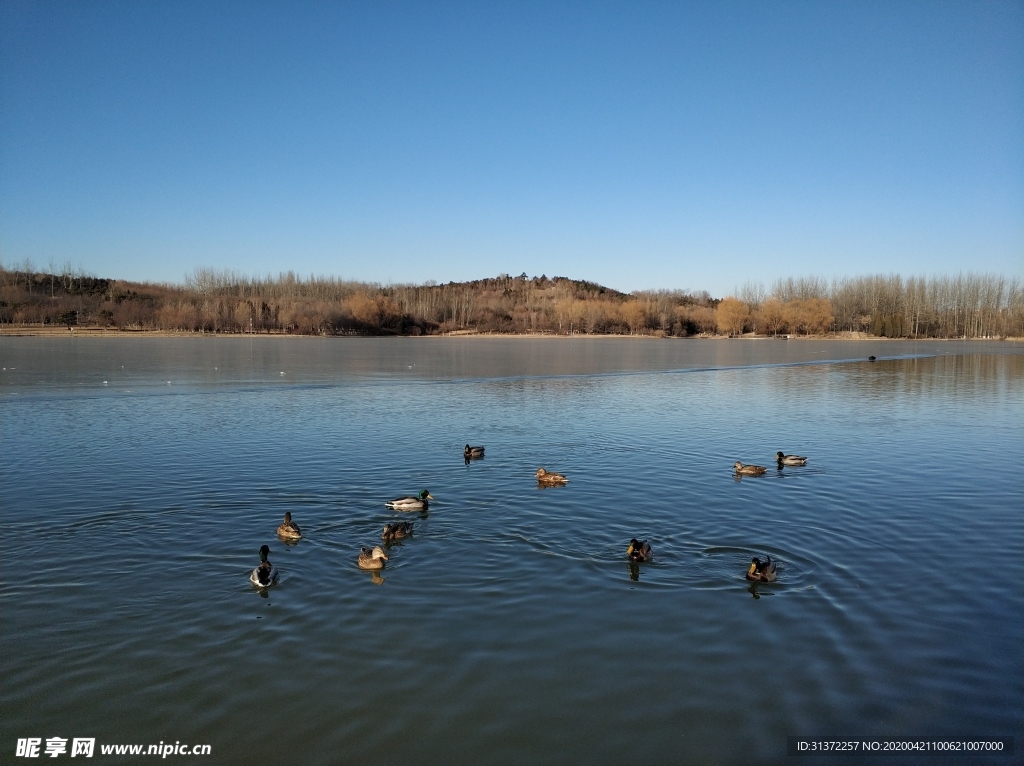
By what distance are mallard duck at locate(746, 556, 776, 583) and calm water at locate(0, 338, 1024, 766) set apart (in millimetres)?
336

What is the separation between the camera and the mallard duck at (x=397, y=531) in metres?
10.4

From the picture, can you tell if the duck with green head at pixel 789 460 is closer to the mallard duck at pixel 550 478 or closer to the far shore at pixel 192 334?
the mallard duck at pixel 550 478

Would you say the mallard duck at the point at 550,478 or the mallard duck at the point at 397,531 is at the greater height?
the mallard duck at the point at 550,478

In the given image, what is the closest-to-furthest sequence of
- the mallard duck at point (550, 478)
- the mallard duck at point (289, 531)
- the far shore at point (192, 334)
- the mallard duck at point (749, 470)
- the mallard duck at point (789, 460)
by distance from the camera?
1. the mallard duck at point (289, 531)
2. the mallard duck at point (550, 478)
3. the mallard duck at point (749, 470)
4. the mallard duck at point (789, 460)
5. the far shore at point (192, 334)

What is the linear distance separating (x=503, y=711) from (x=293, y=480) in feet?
30.0

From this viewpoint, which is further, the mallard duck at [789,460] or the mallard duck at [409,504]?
the mallard duck at [789,460]

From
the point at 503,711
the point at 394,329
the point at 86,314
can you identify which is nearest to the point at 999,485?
the point at 503,711

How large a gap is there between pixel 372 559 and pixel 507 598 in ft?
6.67

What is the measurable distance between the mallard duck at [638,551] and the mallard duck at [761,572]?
134cm

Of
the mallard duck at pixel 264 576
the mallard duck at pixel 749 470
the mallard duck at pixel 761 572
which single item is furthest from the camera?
the mallard duck at pixel 749 470

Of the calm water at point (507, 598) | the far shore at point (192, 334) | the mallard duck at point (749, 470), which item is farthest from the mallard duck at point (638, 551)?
the far shore at point (192, 334)

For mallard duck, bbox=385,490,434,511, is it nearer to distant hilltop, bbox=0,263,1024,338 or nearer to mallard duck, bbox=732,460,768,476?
mallard duck, bbox=732,460,768,476

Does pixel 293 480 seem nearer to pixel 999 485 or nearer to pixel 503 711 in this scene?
pixel 503 711

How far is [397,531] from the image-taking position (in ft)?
34.7
